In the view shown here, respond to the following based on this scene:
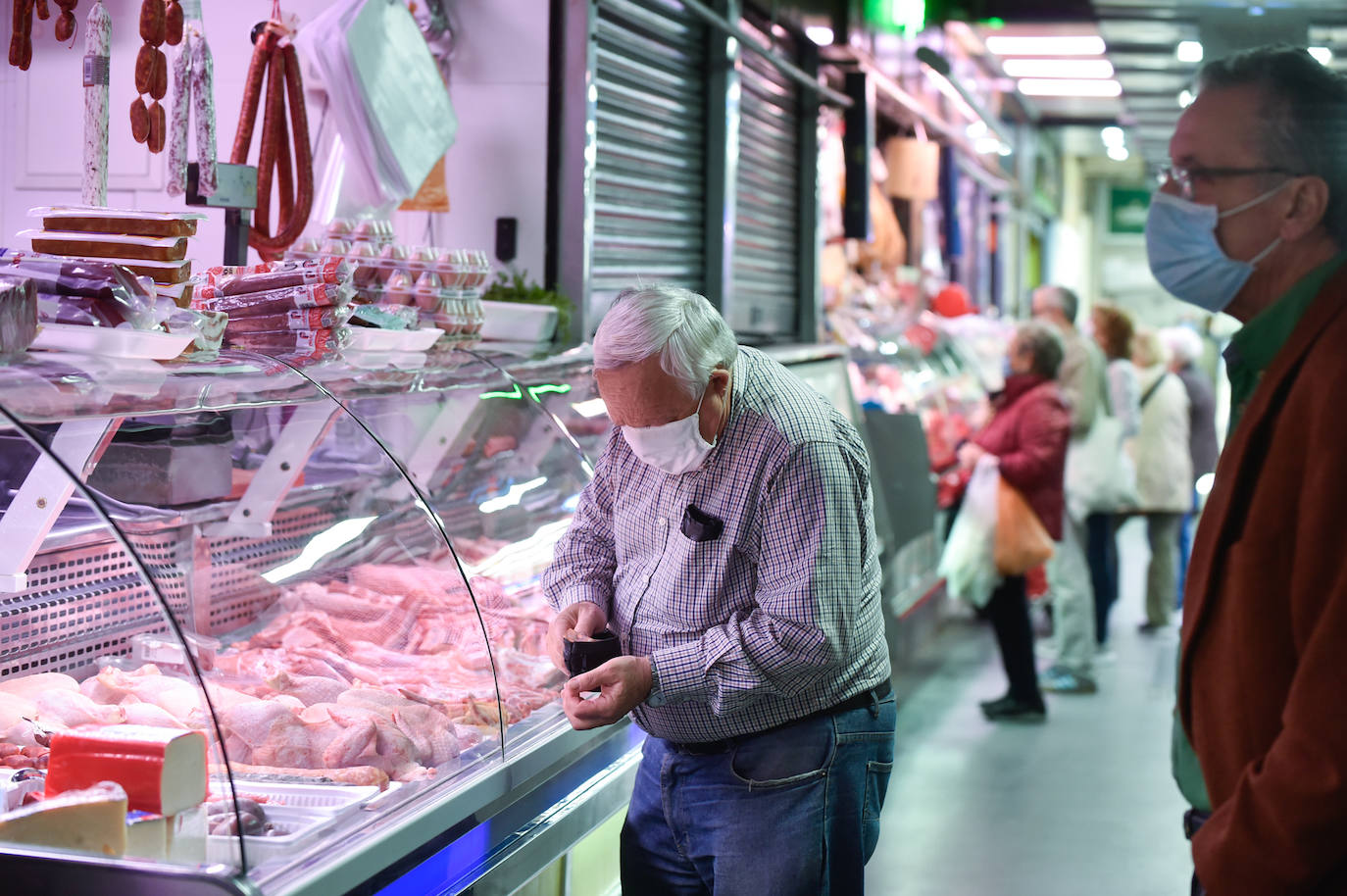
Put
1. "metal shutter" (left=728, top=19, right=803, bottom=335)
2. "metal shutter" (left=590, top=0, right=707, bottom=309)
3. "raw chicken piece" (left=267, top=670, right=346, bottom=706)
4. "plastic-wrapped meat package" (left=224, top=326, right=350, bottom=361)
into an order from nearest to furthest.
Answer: "raw chicken piece" (left=267, top=670, right=346, bottom=706) → "plastic-wrapped meat package" (left=224, top=326, right=350, bottom=361) → "metal shutter" (left=590, top=0, right=707, bottom=309) → "metal shutter" (left=728, top=19, right=803, bottom=335)

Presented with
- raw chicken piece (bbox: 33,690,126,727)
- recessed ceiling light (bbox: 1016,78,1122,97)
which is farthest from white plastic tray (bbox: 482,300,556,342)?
recessed ceiling light (bbox: 1016,78,1122,97)

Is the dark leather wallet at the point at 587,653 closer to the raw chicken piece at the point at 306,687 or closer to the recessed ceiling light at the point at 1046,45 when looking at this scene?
the raw chicken piece at the point at 306,687

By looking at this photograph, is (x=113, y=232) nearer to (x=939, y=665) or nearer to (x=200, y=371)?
(x=200, y=371)

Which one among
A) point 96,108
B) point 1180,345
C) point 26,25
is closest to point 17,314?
point 96,108

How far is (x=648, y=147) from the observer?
18.0 ft

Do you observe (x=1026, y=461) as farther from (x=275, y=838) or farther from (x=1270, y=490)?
(x=275, y=838)

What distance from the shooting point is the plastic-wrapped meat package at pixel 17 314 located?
2.12 meters

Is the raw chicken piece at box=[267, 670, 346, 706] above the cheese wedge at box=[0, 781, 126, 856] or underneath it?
above

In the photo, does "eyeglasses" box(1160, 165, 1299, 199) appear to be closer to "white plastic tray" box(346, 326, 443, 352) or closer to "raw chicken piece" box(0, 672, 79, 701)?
"white plastic tray" box(346, 326, 443, 352)

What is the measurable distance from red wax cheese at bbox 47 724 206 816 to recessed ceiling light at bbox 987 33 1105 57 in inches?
365

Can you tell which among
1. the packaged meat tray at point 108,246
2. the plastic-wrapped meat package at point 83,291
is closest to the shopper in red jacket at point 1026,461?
the packaged meat tray at point 108,246

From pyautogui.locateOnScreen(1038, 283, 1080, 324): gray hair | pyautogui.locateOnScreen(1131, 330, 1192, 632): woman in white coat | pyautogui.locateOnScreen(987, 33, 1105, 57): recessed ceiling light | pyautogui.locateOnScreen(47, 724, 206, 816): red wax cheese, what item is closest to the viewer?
pyautogui.locateOnScreen(47, 724, 206, 816): red wax cheese

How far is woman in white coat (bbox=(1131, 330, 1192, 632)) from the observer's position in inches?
335

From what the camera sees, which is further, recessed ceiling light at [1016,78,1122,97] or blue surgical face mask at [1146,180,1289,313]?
recessed ceiling light at [1016,78,1122,97]
